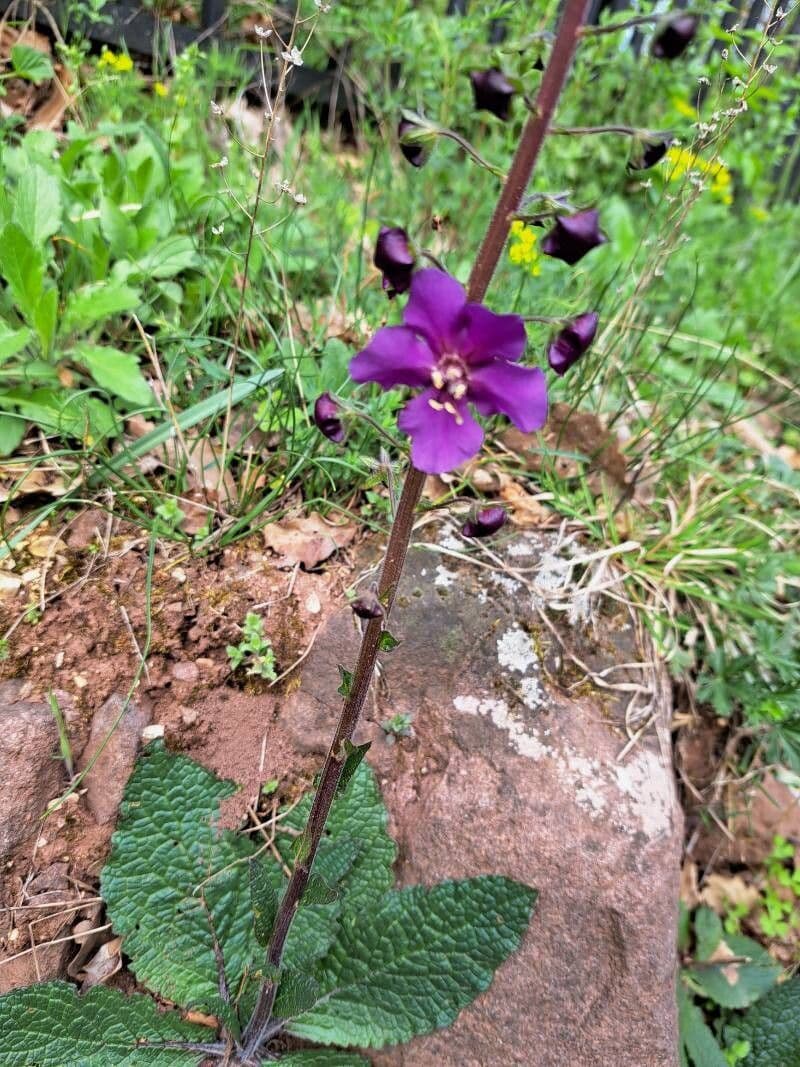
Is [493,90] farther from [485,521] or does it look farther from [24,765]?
[24,765]

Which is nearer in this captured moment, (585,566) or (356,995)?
(356,995)

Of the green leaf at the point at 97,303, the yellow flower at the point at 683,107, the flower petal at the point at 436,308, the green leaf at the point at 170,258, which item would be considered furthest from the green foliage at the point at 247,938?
the yellow flower at the point at 683,107

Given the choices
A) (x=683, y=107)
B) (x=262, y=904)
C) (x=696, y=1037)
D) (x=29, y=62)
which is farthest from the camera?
(x=683, y=107)

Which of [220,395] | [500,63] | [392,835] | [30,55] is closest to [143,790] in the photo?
[392,835]

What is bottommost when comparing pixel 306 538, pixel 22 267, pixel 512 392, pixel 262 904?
pixel 262 904

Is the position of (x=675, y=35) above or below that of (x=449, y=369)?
above

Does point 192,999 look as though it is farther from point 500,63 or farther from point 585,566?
point 500,63

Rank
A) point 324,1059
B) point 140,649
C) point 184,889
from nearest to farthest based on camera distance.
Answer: point 324,1059 → point 184,889 → point 140,649

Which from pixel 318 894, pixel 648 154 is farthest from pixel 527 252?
pixel 318 894
